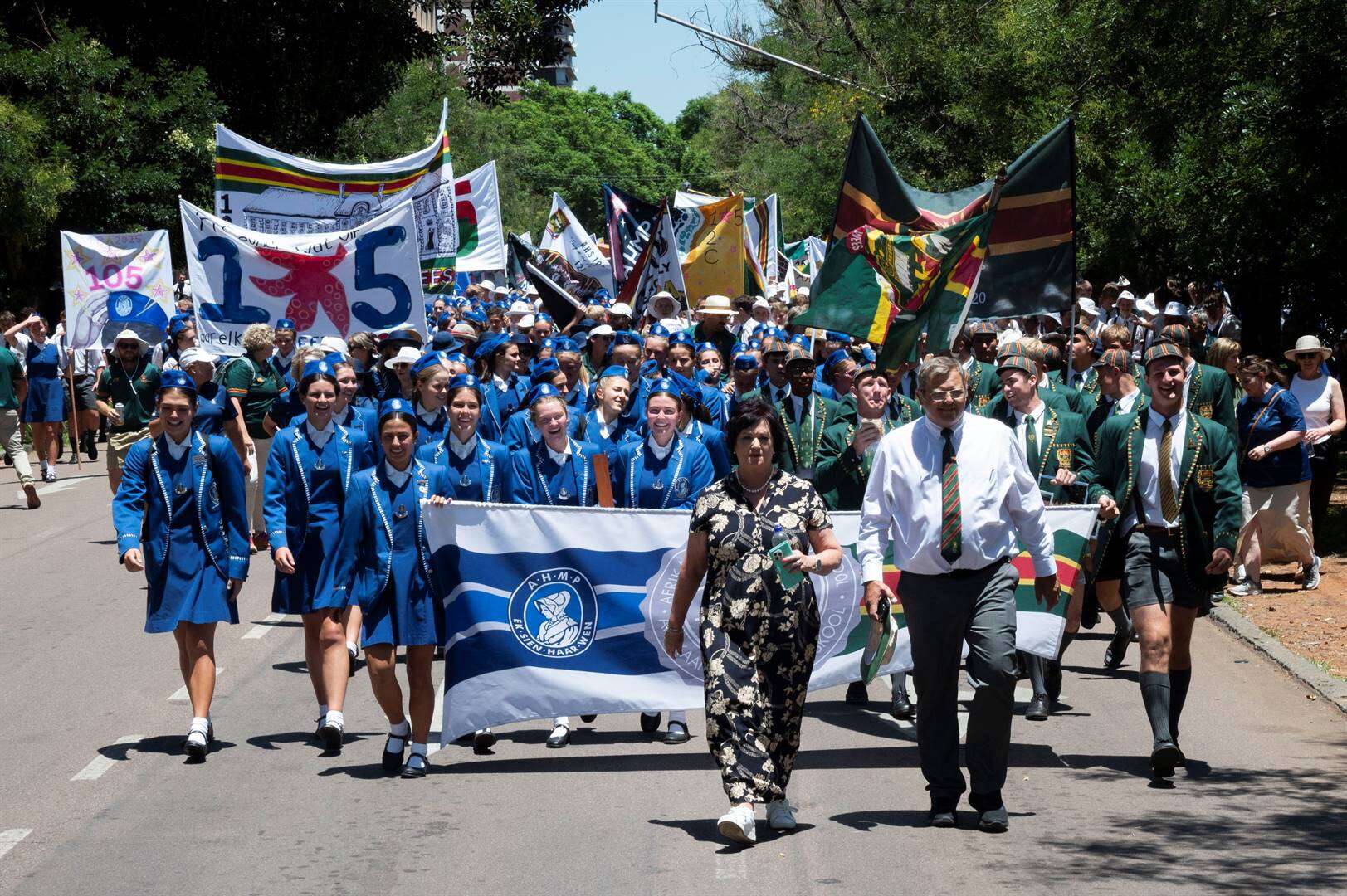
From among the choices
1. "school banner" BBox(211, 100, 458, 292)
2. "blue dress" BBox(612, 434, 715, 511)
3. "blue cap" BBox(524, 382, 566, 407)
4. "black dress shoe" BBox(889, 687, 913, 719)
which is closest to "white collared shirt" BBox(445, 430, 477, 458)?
"blue cap" BBox(524, 382, 566, 407)

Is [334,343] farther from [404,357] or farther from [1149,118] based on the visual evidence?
[1149,118]

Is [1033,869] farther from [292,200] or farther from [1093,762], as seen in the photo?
[292,200]

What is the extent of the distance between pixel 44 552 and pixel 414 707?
8573mm

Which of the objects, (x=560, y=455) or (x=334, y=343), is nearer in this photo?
(x=560, y=455)

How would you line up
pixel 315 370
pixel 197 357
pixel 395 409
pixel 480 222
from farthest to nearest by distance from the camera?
pixel 480 222 → pixel 197 357 → pixel 315 370 → pixel 395 409

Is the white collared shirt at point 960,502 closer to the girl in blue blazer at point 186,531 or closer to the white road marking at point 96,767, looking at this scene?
the girl in blue blazer at point 186,531

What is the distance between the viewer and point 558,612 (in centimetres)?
844

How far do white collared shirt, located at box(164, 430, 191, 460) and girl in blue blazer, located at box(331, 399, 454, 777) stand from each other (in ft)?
3.04

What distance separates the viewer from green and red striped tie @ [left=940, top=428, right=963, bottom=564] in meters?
7.03

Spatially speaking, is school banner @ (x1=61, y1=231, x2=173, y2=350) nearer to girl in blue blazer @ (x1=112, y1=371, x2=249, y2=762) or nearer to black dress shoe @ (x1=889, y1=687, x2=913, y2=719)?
girl in blue blazer @ (x1=112, y1=371, x2=249, y2=762)

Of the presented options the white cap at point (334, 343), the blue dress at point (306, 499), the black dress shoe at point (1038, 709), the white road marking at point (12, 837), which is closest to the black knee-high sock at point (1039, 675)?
the black dress shoe at point (1038, 709)

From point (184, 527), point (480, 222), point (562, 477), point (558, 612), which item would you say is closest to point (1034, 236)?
point (562, 477)

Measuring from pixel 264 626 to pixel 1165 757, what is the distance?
6.82 m

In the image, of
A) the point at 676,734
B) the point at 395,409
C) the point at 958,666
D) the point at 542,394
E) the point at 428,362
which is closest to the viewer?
the point at 958,666
